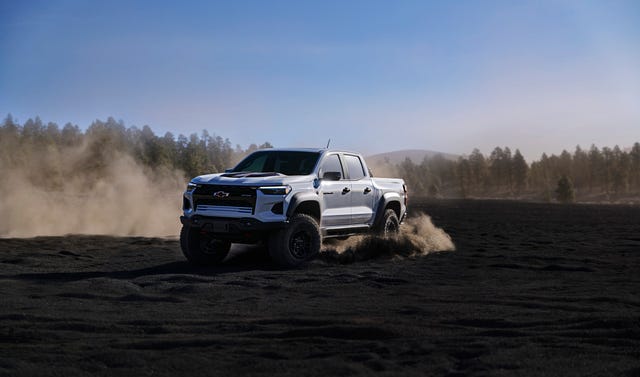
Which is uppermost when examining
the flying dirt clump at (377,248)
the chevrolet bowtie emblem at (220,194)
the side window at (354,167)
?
the side window at (354,167)

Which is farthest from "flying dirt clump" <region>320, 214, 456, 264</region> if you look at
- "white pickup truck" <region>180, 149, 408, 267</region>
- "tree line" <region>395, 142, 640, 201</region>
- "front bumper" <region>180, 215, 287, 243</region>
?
"tree line" <region>395, 142, 640, 201</region>

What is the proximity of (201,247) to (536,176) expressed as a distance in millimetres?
156829

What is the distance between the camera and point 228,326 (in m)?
7.34

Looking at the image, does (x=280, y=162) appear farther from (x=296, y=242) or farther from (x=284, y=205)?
(x=296, y=242)

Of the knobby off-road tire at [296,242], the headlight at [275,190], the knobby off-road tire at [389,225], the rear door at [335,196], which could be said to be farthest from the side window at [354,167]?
the headlight at [275,190]

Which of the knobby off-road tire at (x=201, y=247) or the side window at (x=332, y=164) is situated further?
the side window at (x=332, y=164)

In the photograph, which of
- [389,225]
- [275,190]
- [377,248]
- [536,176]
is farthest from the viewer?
[536,176]

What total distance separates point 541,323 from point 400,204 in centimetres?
845

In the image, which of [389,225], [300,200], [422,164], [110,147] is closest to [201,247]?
[300,200]

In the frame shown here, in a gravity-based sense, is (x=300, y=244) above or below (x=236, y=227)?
below

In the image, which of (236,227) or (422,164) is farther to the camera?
(422,164)

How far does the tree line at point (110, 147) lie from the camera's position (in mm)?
37750

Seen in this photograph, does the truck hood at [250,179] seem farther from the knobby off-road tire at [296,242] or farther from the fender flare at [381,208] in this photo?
the fender flare at [381,208]

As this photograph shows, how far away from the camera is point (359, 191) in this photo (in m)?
14.4
